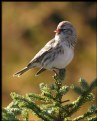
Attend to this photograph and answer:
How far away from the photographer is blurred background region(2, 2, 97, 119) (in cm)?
1109

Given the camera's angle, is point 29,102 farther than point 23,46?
No

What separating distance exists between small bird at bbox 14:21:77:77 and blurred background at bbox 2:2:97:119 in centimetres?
551

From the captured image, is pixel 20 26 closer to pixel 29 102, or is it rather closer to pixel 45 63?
pixel 45 63

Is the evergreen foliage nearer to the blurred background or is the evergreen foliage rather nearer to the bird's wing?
the bird's wing

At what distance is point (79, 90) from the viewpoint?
2299 mm

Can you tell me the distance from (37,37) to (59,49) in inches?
354

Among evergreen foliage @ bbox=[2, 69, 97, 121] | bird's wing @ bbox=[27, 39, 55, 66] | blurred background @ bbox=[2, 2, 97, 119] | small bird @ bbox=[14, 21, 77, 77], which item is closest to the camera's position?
evergreen foliage @ bbox=[2, 69, 97, 121]

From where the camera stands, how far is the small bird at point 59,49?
418 cm

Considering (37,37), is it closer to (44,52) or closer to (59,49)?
(44,52)

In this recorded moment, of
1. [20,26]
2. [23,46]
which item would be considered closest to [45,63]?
[23,46]

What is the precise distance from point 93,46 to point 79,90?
1070 cm

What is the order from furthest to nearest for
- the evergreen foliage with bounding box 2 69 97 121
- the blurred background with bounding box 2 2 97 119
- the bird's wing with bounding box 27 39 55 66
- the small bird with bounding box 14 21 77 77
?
the blurred background with bounding box 2 2 97 119 → the bird's wing with bounding box 27 39 55 66 → the small bird with bounding box 14 21 77 77 → the evergreen foliage with bounding box 2 69 97 121

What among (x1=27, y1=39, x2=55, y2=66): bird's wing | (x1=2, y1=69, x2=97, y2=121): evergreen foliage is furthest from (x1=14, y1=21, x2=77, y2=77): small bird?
(x1=2, y1=69, x2=97, y2=121): evergreen foliage

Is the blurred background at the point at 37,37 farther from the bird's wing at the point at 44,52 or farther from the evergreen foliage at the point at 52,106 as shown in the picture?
the evergreen foliage at the point at 52,106
